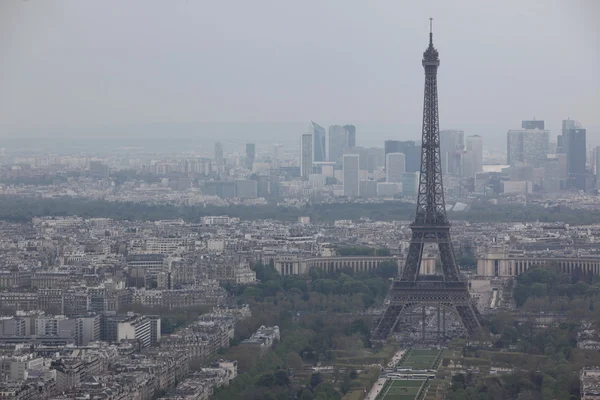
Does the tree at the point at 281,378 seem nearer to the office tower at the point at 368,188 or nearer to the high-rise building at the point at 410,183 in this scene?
the high-rise building at the point at 410,183

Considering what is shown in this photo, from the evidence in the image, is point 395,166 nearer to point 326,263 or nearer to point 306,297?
point 326,263

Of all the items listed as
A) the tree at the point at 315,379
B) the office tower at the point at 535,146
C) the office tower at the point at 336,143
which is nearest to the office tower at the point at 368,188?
the office tower at the point at 535,146

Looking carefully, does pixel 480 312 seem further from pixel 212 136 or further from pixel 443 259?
pixel 212 136

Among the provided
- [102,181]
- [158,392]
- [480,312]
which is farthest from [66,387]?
[102,181]

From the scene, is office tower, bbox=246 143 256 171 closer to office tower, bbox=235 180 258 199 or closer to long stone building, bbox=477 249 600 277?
office tower, bbox=235 180 258 199

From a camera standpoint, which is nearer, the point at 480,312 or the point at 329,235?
the point at 480,312

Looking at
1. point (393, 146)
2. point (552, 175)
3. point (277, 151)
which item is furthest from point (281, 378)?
point (277, 151)

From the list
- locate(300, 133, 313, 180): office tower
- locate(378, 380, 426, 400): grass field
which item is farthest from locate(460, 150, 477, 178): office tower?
locate(378, 380, 426, 400): grass field
